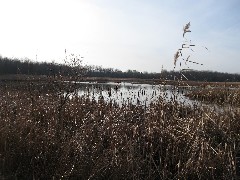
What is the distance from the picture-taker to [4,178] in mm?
3674

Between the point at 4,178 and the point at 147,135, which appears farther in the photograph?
the point at 147,135

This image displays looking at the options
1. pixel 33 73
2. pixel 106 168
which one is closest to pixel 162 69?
pixel 106 168

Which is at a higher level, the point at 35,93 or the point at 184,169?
the point at 35,93

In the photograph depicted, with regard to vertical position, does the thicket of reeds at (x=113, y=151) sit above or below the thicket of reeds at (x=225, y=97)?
below

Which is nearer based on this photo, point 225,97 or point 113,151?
point 113,151

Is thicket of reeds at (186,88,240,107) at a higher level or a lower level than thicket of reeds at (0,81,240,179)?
higher

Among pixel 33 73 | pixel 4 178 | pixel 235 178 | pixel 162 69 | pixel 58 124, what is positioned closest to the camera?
pixel 4 178

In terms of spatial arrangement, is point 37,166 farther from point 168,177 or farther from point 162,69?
point 162,69

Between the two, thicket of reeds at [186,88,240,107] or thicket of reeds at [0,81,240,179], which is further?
thicket of reeds at [186,88,240,107]

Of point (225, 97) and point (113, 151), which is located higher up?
point (225, 97)

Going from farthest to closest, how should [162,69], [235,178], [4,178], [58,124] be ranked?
[162,69] → [58,124] → [235,178] → [4,178]

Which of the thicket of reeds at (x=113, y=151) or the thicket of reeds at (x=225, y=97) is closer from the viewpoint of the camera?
the thicket of reeds at (x=113, y=151)

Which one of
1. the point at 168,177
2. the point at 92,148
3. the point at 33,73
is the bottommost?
the point at 168,177

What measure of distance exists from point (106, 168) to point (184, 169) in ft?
3.03
